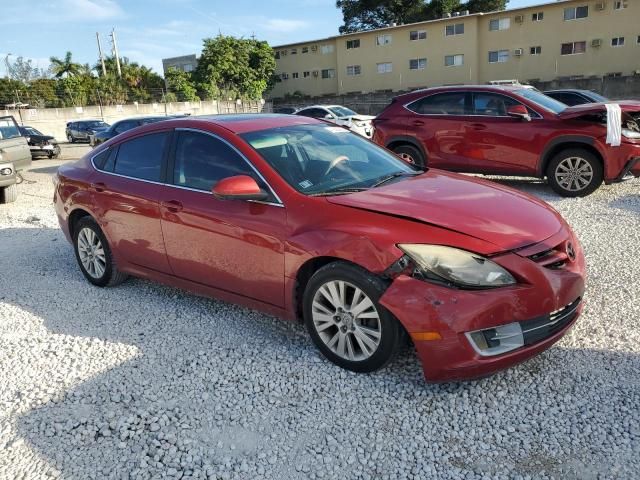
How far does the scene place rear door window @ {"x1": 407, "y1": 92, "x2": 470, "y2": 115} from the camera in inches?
331

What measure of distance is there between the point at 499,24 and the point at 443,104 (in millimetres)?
33493

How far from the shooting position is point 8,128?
11805mm

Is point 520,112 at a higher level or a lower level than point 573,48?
lower

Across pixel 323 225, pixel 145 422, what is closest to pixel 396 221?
pixel 323 225

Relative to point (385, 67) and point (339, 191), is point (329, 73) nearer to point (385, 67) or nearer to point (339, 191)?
point (385, 67)

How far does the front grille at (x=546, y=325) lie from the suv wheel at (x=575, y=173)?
17.0ft

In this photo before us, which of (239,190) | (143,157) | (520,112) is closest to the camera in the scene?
(239,190)

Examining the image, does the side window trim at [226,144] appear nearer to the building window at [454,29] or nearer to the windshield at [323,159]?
the windshield at [323,159]

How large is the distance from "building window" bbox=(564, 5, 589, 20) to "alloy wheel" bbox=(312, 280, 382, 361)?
38900 millimetres

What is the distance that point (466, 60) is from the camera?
38375 mm

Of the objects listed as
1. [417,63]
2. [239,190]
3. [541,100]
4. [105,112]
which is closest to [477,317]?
[239,190]

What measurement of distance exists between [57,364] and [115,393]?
71cm

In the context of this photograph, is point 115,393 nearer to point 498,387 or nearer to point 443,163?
point 498,387

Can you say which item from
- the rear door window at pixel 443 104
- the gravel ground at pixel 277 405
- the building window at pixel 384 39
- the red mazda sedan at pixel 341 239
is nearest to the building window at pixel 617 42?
the building window at pixel 384 39
